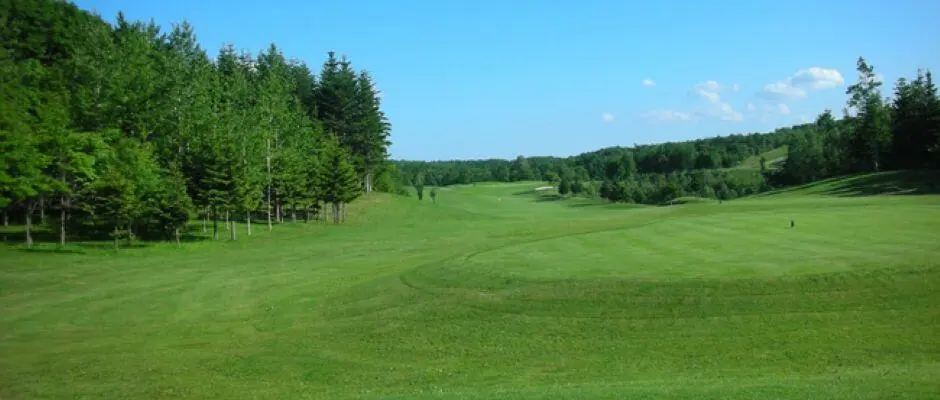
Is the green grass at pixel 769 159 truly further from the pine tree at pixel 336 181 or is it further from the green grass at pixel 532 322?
the green grass at pixel 532 322

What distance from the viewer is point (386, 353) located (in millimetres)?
20844

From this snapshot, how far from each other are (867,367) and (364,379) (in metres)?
12.9

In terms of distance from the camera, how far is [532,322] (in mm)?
22578

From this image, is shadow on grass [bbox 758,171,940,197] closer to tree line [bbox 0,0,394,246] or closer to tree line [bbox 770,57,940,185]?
tree line [bbox 770,57,940,185]

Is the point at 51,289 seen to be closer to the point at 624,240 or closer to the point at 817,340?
the point at 624,240

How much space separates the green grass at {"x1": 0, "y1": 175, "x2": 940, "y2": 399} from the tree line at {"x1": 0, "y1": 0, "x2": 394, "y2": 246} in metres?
10.9

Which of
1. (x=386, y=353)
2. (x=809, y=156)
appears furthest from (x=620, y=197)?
(x=386, y=353)

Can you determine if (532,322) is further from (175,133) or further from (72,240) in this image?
(175,133)

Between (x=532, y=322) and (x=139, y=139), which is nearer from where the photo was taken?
(x=532, y=322)

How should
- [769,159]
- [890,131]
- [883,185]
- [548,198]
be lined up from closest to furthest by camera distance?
[883,185] → [890,131] → [548,198] → [769,159]

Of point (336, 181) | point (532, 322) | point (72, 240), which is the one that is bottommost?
point (532, 322)

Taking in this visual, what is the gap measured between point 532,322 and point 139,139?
46.7 metres

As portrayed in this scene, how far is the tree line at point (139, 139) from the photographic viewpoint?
45.8 m

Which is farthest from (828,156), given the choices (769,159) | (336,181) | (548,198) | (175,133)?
(175,133)
